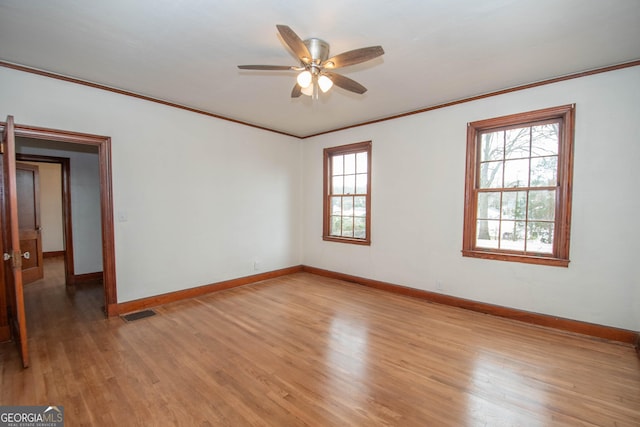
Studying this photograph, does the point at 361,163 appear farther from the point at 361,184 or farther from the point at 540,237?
the point at 540,237

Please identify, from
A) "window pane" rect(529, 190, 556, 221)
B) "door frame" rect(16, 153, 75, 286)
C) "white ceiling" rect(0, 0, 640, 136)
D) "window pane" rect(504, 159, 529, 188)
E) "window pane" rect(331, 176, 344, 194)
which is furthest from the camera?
"window pane" rect(331, 176, 344, 194)

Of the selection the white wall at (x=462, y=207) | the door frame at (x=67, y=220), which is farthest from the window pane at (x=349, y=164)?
the door frame at (x=67, y=220)

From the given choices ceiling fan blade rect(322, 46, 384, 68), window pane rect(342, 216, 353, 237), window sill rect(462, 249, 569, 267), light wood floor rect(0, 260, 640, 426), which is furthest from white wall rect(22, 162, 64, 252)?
window sill rect(462, 249, 569, 267)

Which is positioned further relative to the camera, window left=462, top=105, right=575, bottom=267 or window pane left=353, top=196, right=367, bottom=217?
window pane left=353, top=196, right=367, bottom=217

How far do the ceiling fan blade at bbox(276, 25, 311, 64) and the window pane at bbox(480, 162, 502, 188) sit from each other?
108 inches

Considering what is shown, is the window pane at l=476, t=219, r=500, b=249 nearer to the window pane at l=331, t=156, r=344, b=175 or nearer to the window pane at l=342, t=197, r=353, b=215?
the window pane at l=342, t=197, r=353, b=215

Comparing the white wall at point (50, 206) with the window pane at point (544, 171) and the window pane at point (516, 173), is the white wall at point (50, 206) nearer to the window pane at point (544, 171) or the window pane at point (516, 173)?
the window pane at point (516, 173)

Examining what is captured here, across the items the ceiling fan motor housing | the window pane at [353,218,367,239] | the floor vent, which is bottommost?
the floor vent

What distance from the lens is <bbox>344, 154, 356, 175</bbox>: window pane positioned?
5074mm

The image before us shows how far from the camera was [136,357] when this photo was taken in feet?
8.34

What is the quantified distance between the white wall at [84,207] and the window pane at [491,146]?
6.07 metres

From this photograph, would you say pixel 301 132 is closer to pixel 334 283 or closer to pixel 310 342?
pixel 334 283

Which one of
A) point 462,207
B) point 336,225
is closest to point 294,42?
point 462,207

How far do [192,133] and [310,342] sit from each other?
3337 mm
